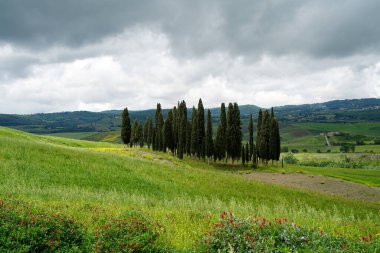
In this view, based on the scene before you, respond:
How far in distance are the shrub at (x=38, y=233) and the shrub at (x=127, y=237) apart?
59 centimetres

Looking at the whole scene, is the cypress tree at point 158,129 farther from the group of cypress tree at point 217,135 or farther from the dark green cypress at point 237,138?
the dark green cypress at point 237,138

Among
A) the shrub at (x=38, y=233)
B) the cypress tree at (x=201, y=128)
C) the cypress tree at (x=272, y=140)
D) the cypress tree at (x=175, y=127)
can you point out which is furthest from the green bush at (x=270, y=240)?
the cypress tree at (x=175, y=127)

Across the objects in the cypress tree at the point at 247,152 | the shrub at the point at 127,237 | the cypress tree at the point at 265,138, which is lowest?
the cypress tree at the point at 247,152

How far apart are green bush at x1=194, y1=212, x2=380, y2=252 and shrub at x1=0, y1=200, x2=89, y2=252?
3003 mm

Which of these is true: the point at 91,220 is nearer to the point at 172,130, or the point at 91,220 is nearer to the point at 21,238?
the point at 21,238

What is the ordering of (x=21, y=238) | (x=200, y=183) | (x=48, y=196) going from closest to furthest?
(x=21, y=238)
(x=48, y=196)
(x=200, y=183)

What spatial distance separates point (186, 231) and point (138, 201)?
6319mm

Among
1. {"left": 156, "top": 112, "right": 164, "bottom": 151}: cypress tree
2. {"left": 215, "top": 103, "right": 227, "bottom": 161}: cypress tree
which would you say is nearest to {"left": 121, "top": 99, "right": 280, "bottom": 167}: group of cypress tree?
{"left": 215, "top": 103, "right": 227, "bottom": 161}: cypress tree

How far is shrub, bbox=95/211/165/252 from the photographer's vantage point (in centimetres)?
662

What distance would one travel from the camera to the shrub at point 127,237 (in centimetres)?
662

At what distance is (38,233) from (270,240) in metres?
5.30

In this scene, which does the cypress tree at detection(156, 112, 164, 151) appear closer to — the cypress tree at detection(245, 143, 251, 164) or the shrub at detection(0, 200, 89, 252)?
the cypress tree at detection(245, 143, 251, 164)

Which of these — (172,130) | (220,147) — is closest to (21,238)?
(220,147)

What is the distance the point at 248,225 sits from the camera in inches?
294
